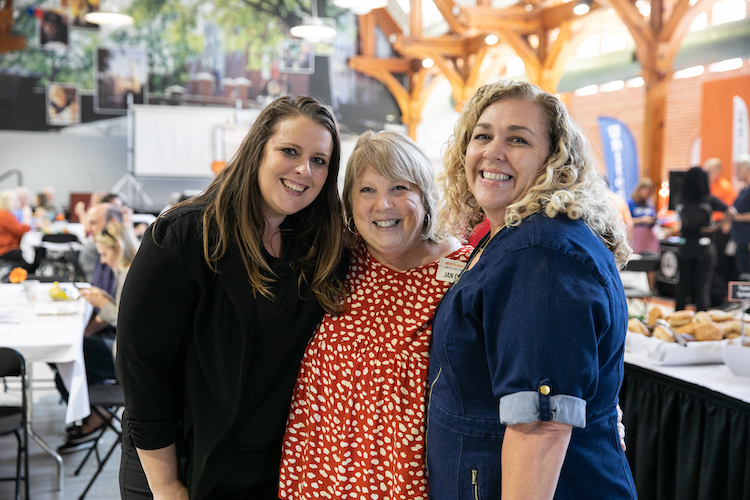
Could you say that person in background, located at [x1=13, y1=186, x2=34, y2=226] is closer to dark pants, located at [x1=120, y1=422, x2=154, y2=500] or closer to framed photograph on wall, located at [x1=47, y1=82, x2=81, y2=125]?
framed photograph on wall, located at [x1=47, y1=82, x2=81, y2=125]

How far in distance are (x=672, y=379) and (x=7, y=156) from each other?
13230 millimetres

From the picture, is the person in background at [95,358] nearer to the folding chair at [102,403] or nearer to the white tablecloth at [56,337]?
the white tablecloth at [56,337]

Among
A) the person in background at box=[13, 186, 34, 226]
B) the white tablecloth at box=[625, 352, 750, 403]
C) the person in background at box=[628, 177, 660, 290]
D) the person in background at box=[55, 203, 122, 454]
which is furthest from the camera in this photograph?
the person in background at box=[13, 186, 34, 226]

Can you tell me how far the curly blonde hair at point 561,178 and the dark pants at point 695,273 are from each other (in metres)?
6.32

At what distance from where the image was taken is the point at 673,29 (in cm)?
791

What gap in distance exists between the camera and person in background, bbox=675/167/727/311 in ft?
22.4

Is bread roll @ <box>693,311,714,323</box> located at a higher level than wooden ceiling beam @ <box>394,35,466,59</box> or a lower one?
lower

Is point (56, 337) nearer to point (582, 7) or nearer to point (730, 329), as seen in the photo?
point (730, 329)

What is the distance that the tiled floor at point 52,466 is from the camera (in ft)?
11.5

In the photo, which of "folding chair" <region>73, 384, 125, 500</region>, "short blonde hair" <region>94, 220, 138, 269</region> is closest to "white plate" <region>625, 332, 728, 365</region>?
"folding chair" <region>73, 384, 125, 500</region>

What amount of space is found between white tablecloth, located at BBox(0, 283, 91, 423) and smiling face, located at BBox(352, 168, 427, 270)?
7.19 ft

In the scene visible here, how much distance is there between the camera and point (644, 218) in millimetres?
8297

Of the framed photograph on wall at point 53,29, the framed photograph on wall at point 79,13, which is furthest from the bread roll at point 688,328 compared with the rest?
the framed photograph on wall at point 53,29

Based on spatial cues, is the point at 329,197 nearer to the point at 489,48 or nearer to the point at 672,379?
the point at 672,379
